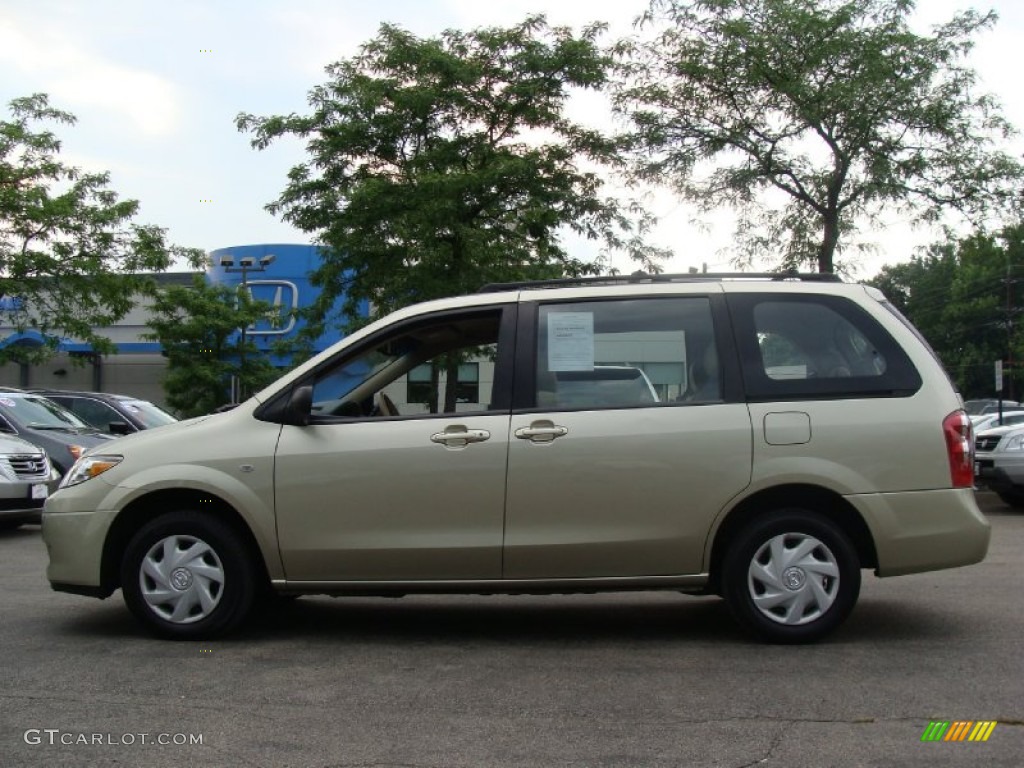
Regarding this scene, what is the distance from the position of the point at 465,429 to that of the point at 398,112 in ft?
43.3

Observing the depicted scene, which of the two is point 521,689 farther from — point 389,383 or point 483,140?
point 483,140

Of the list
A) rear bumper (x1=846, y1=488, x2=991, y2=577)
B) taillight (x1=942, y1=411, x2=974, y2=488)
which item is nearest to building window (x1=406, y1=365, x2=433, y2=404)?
rear bumper (x1=846, y1=488, x2=991, y2=577)

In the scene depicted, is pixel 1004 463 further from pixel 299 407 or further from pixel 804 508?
pixel 299 407

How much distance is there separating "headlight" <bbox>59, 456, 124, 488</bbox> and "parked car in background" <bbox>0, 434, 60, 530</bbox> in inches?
221

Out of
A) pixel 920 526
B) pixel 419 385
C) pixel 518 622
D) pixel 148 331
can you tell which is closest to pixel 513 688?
pixel 518 622

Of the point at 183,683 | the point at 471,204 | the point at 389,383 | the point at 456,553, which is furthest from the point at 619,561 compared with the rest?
the point at 471,204

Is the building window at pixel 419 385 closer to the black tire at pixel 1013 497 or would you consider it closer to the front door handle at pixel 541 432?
the front door handle at pixel 541 432

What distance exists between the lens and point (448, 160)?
17641 millimetres

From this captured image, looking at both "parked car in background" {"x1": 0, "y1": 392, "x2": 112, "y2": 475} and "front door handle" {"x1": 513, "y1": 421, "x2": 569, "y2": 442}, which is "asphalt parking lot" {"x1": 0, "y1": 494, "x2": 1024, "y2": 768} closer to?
"front door handle" {"x1": 513, "y1": 421, "x2": 569, "y2": 442}

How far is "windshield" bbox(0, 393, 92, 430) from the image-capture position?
1320cm

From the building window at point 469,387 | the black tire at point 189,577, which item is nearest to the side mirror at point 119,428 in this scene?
the black tire at point 189,577

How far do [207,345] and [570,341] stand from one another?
1004 inches

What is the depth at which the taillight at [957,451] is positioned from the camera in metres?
5.35

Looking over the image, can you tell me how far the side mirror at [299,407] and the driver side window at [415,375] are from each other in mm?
87
